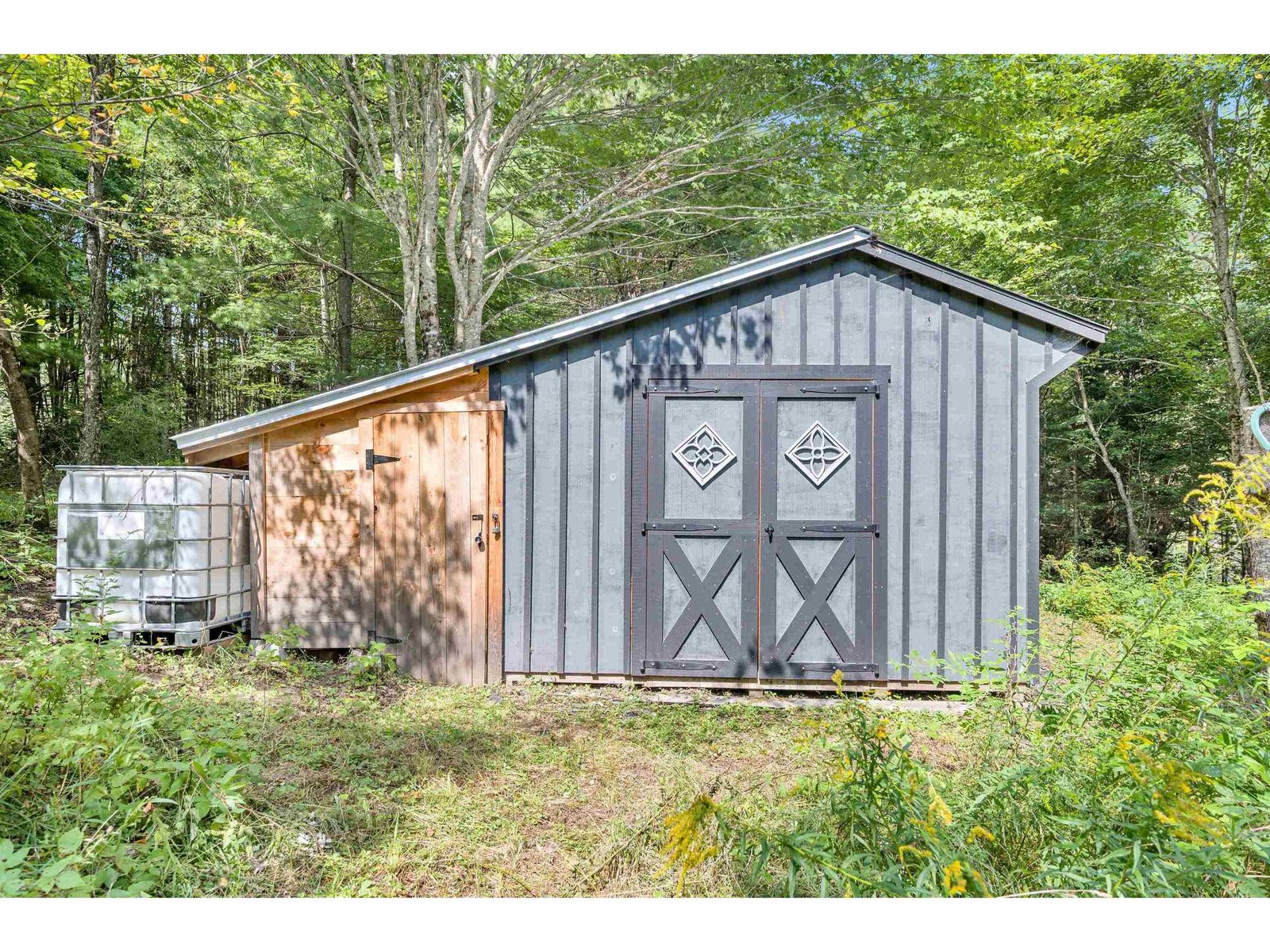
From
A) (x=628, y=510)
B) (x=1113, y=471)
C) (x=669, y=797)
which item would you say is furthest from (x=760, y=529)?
(x=1113, y=471)

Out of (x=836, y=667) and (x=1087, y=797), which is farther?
(x=836, y=667)

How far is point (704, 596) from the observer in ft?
15.5

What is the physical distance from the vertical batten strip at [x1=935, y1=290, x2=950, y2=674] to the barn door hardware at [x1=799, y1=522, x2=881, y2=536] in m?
0.51

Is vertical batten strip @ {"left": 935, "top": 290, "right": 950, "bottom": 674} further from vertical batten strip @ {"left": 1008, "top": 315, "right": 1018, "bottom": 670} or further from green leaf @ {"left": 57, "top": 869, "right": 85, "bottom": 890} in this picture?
green leaf @ {"left": 57, "top": 869, "right": 85, "bottom": 890}

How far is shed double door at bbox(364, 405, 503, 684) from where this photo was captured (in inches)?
191

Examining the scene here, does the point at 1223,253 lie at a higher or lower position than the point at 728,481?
higher

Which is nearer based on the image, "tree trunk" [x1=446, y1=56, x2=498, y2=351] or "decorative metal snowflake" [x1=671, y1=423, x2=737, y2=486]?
"decorative metal snowflake" [x1=671, y1=423, x2=737, y2=486]

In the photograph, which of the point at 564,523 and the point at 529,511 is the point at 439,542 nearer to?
the point at 529,511

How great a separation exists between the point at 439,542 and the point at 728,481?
236 centimetres

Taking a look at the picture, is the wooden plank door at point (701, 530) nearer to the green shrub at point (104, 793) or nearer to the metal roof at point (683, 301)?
the metal roof at point (683, 301)

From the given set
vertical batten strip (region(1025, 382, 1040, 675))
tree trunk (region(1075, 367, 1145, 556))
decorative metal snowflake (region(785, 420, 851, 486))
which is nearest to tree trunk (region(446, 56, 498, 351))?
decorative metal snowflake (region(785, 420, 851, 486))
